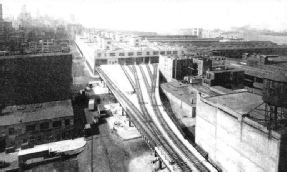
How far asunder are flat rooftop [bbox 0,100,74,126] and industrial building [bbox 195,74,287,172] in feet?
63.0

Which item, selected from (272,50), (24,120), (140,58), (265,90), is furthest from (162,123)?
(272,50)

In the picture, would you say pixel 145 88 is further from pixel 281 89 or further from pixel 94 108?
pixel 281 89

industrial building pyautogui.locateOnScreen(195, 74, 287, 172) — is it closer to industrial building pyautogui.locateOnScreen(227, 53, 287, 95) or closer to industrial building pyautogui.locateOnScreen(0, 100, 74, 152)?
industrial building pyautogui.locateOnScreen(0, 100, 74, 152)

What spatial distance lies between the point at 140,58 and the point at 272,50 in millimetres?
55838

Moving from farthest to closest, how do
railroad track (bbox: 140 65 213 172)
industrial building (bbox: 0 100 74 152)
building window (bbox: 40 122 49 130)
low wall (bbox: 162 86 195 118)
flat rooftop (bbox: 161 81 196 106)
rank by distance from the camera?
flat rooftop (bbox: 161 81 196 106)
low wall (bbox: 162 86 195 118)
building window (bbox: 40 122 49 130)
industrial building (bbox: 0 100 74 152)
railroad track (bbox: 140 65 213 172)

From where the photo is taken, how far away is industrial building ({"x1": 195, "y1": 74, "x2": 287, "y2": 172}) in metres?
19.9

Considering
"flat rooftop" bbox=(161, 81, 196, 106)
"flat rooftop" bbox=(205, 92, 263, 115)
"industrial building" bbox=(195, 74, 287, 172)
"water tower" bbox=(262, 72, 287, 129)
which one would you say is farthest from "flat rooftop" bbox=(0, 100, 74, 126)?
"water tower" bbox=(262, 72, 287, 129)

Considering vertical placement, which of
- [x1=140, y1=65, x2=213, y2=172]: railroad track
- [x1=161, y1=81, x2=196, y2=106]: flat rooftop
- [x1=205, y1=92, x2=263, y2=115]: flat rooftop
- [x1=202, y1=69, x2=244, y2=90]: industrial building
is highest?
[x1=202, y1=69, x2=244, y2=90]: industrial building

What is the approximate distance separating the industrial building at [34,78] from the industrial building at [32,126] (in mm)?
5037

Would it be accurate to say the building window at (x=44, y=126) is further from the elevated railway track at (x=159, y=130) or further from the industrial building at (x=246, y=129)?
the industrial building at (x=246, y=129)

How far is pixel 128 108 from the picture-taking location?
38.2m

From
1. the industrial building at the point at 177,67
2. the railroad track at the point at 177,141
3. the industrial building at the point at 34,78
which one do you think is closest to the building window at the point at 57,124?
the industrial building at the point at 34,78

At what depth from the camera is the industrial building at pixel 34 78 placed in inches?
1577

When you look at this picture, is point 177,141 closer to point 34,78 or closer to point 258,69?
point 34,78
